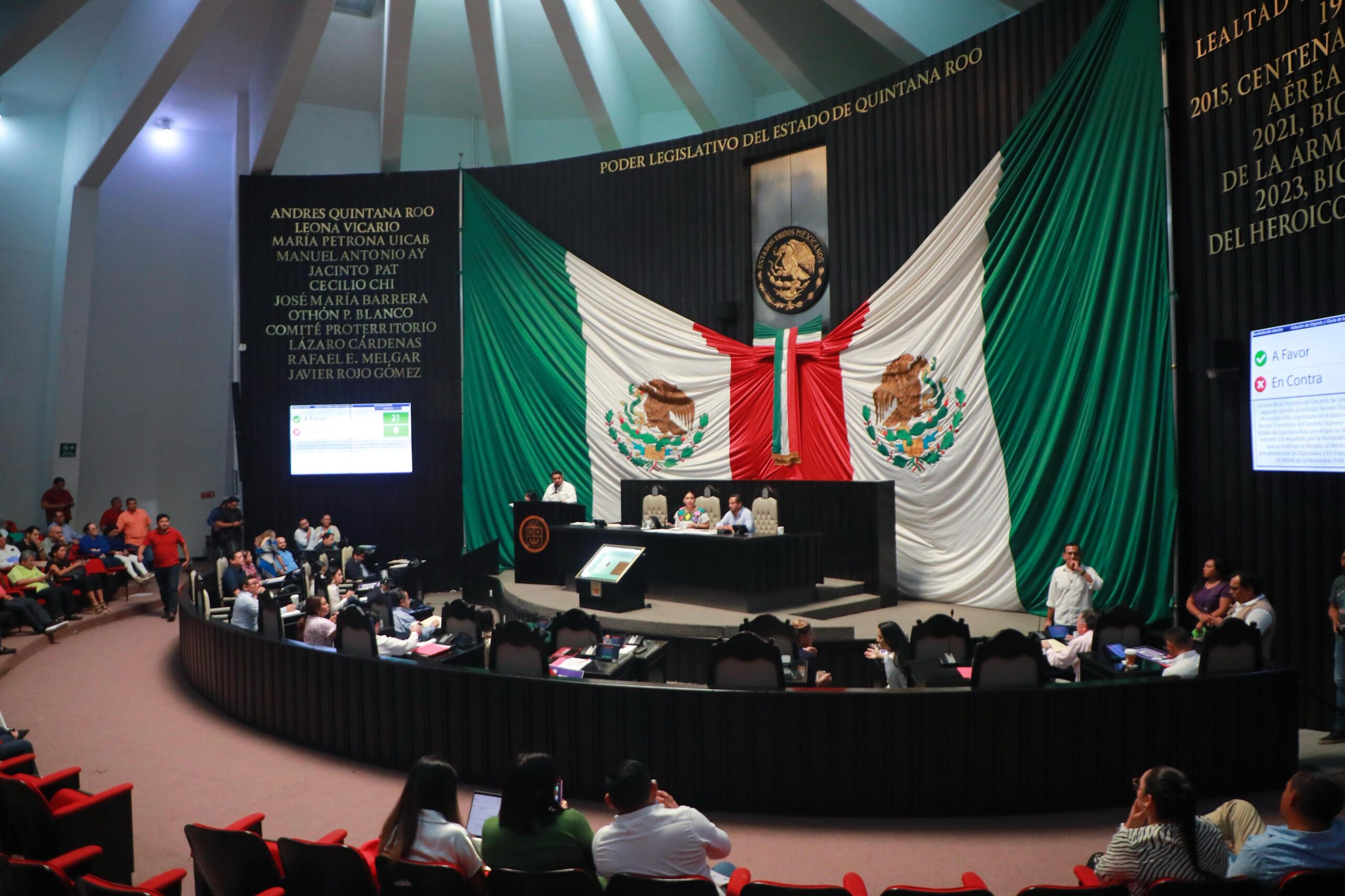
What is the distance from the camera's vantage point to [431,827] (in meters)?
3.03

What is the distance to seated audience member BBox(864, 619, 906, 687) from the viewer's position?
606 cm

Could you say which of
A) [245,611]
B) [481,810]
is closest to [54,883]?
[481,810]

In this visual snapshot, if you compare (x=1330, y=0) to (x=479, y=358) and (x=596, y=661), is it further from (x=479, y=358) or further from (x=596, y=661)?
(x=479, y=358)

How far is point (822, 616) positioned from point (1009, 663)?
4027 mm

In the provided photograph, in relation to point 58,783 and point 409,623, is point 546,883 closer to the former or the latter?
point 58,783

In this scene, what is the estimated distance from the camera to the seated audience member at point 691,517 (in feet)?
32.8

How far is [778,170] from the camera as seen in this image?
38.1 ft

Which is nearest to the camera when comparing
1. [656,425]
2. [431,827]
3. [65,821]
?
[431,827]

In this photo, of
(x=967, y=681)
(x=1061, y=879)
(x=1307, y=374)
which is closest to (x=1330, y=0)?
(x=1307, y=374)

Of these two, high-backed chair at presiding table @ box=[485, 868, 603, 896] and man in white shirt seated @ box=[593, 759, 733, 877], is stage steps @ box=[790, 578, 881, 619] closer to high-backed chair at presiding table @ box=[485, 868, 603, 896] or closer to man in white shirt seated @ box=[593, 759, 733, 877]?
man in white shirt seated @ box=[593, 759, 733, 877]

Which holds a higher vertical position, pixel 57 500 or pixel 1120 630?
pixel 57 500

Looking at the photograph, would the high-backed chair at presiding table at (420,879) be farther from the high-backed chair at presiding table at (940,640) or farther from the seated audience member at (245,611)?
the seated audience member at (245,611)

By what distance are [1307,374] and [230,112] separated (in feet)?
48.7

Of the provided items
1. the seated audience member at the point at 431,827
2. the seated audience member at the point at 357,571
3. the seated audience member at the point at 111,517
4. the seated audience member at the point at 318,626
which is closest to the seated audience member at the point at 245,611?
the seated audience member at the point at 318,626
